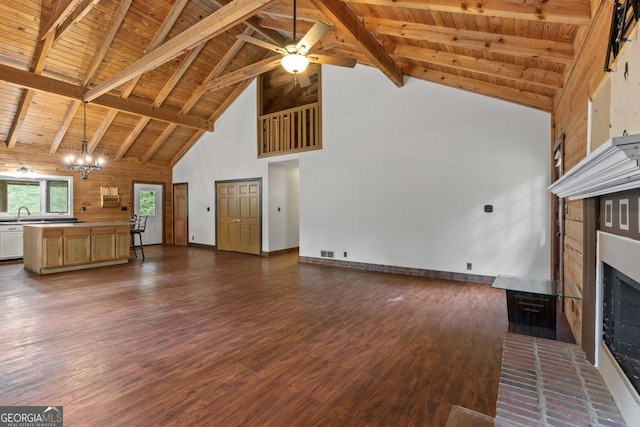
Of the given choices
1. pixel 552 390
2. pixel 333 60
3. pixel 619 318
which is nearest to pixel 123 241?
pixel 333 60

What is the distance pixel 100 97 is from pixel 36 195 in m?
3.53

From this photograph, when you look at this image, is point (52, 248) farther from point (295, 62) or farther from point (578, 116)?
point (578, 116)

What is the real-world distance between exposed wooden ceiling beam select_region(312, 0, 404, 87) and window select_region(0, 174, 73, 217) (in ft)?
27.2

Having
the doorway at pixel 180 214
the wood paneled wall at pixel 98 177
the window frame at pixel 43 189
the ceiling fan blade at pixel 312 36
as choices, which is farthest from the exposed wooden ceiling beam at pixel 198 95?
the ceiling fan blade at pixel 312 36

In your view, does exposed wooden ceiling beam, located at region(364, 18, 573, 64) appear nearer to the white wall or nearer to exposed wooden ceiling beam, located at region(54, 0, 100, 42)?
the white wall

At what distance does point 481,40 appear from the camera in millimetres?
3438

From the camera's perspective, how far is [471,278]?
201 inches

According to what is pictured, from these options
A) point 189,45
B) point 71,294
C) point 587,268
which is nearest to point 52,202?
point 71,294

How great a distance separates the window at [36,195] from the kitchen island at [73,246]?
1.87 meters

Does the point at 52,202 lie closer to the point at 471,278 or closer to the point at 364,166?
the point at 364,166

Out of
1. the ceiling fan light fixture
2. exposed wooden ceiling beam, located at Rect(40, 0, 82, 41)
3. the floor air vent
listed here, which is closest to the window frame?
exposed wooden ceiling beam, located at Rect(40, 0, 82, 41)

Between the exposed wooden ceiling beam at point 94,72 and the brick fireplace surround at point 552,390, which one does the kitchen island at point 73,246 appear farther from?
the brick fireplace surround at point 552,390

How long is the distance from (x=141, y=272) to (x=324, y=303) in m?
3.97

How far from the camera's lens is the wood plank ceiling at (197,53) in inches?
127
